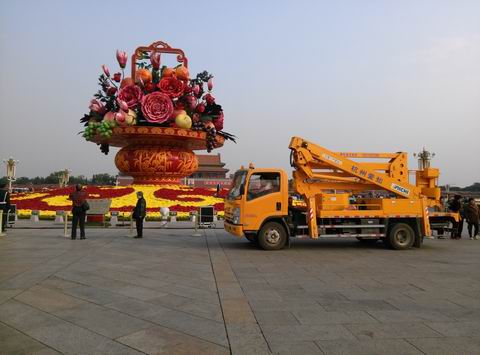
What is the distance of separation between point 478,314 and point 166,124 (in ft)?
77.3

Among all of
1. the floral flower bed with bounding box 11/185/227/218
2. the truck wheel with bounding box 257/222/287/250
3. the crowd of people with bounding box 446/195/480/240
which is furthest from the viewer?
the floral flower bed with bounding box 11/185/227/218

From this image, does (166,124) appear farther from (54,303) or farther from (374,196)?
(54,303)

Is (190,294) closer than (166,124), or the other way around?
(190,294)

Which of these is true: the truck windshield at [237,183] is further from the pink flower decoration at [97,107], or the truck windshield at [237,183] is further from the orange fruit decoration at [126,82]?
the pink flower decoration at [97,107]

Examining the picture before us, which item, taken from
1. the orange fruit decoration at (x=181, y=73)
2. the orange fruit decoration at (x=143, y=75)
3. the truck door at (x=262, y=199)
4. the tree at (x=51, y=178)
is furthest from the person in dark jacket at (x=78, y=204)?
the tree at (x=51, y=178)

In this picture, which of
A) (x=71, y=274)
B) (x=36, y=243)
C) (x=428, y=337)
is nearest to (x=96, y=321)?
(x=71, y=274)

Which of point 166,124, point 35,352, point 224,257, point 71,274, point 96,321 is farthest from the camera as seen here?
point 166,124

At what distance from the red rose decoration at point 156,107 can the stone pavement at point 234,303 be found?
16.2m

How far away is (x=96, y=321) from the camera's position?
479 cm

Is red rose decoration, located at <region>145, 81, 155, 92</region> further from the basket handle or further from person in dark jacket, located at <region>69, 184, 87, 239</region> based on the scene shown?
person in dark jacket, located at <region>69, 184, 87, 239</region>

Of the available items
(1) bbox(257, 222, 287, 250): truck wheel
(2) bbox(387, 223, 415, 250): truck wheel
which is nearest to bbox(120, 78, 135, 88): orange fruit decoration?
(1) bbox(257, 222, 287, 250): truck wheel

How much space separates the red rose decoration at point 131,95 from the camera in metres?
26.3

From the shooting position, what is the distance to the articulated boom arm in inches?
466

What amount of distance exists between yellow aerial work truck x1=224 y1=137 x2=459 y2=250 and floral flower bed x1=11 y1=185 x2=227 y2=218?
1039 cm
